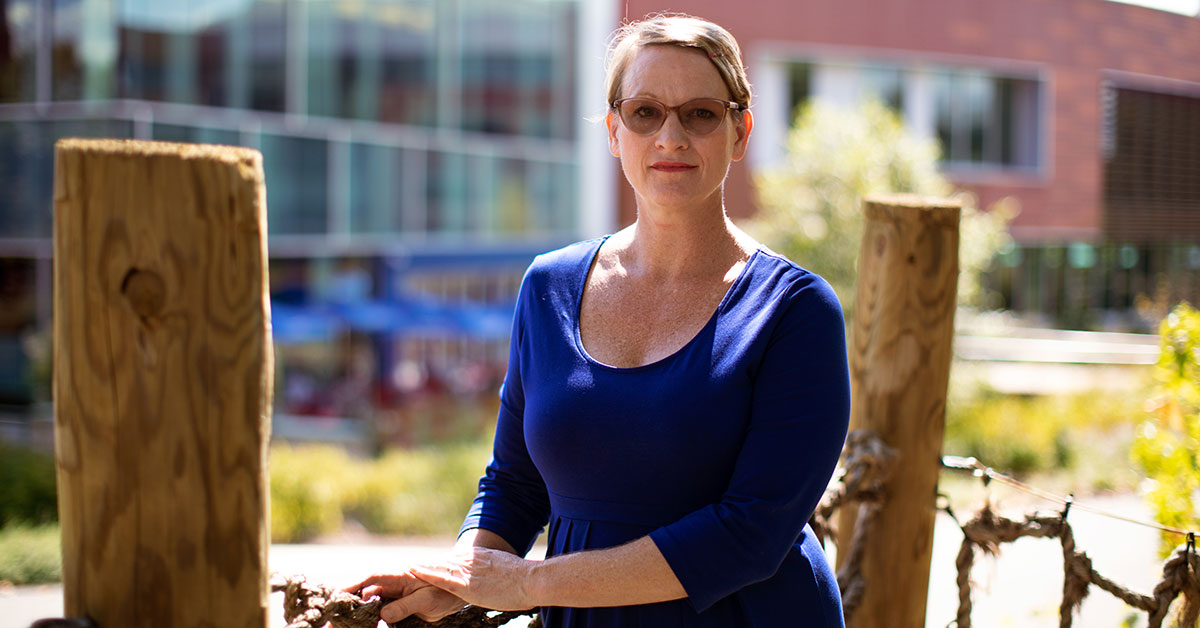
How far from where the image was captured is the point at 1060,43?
2605 cm

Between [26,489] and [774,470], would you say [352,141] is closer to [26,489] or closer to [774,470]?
[26,489]

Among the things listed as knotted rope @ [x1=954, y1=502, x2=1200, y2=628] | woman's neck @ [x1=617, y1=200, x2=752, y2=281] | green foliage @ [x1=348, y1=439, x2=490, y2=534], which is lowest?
green foliage @ [x1=348, y1=439, x2=490, y2=534]

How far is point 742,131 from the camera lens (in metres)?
2.14

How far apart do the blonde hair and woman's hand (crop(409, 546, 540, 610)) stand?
0.91 metres

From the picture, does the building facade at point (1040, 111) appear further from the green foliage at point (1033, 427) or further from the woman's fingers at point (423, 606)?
the woman's fingers at point (423, 606)

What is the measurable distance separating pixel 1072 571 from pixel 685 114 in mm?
1789

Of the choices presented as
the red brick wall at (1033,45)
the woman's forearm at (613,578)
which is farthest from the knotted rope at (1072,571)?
the red brick wall at (1033,45)

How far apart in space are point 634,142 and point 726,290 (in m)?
0.33

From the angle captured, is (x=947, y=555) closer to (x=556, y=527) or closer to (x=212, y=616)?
(x=556, y=527)

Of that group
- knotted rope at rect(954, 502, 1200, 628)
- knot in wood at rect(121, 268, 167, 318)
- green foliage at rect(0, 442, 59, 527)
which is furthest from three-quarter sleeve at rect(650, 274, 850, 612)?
green foliage at rect(0, 442, 59, 527)

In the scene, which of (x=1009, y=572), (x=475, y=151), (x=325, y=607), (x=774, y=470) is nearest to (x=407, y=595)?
(x=325, y=607)

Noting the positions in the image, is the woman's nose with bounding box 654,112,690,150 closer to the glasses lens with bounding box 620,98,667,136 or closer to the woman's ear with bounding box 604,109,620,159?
the glasses lens with bounding box 620,98,667,136

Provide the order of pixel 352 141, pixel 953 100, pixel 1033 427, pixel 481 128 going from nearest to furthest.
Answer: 1. pixel 1033 427
2. pixel 352 141
3. pixel 481 128
4. pixel 953 100

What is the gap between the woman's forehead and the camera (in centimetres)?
204
